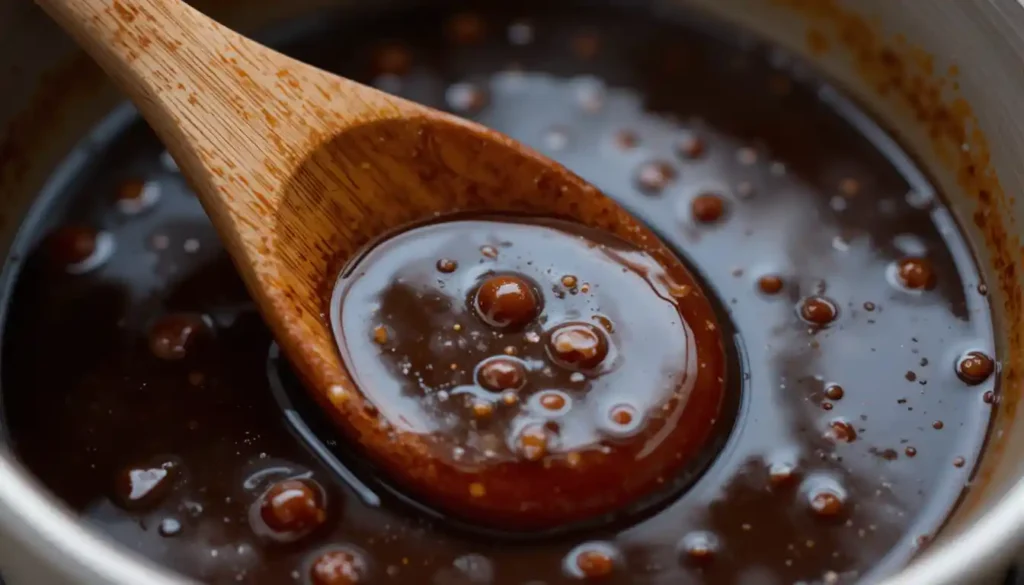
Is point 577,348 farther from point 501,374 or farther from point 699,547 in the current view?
point 699,547

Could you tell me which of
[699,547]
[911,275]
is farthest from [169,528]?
[911,275]

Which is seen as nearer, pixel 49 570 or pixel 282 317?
pixel 49 570

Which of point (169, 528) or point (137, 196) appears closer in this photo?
point (169, 528)

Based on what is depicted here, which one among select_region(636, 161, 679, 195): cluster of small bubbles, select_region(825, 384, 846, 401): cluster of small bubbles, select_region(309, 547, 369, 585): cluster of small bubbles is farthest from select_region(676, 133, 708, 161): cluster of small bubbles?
select_region(309, 547, 369, 585): cluster of small bubbles

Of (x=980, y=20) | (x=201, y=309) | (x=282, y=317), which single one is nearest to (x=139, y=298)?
(x=201, y=309)

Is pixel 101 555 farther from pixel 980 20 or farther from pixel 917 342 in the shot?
pixel 980 20
